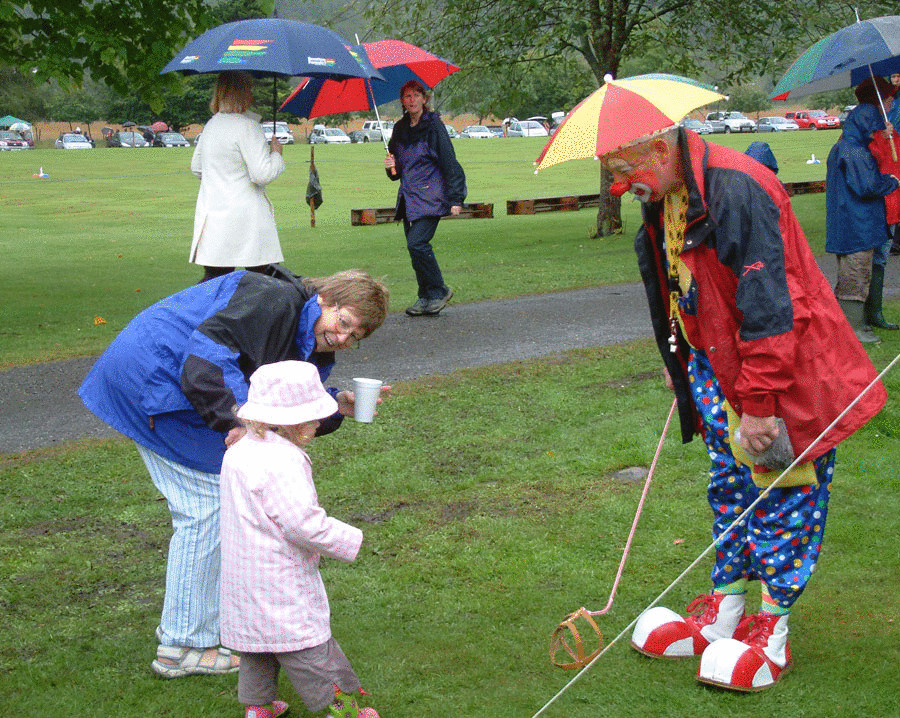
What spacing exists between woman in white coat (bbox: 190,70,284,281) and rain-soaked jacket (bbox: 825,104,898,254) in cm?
425

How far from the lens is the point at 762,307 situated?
3.12 meters

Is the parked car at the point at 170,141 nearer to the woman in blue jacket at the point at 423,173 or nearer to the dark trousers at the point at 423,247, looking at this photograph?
the woman in blue jacket at the point at 423,173

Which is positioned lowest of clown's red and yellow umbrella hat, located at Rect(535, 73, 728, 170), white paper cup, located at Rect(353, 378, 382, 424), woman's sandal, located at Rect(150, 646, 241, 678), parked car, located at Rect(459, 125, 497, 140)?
woman's sandal, located at Rect(150, 646, 241, 678)

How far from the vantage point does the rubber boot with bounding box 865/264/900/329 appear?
27.7 ft

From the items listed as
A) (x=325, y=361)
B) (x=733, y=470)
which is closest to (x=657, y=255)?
(x=733, y=470)

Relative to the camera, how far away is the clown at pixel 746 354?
10.3 ft

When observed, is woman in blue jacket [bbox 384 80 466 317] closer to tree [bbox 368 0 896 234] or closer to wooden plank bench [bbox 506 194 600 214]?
tree [bbox 368 0 896 234]

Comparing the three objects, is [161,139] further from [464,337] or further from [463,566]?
[463,566]

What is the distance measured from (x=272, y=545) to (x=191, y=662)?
3.07 feet

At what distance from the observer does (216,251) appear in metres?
8.01

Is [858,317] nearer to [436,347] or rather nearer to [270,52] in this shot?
[436,347]

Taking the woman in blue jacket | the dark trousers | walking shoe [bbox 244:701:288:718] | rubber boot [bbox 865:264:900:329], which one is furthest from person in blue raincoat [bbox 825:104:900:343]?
walking shoe [bbox 244:701:288:718]

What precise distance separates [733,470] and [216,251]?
535cm

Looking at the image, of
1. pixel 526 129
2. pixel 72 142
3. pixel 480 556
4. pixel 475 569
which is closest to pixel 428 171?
pixel 480 556
